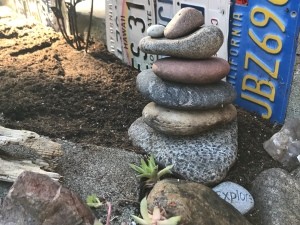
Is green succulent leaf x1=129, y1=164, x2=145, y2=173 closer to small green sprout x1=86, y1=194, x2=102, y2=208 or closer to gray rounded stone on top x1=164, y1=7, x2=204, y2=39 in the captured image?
small green sprout x1=86, y1=194, x2=102, y2=208

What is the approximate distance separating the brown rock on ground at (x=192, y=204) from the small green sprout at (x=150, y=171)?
0.25 m

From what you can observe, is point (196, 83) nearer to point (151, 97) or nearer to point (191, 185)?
point (151, 97)

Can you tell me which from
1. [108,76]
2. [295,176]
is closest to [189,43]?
[295,176]

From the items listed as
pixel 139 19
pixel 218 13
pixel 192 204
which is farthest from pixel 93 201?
pixel 139 19

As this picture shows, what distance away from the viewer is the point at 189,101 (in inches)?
101

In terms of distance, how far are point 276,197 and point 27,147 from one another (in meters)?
1.45

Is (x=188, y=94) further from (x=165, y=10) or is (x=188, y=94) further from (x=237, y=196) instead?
(x=165, y=10)

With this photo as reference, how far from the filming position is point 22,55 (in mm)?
4438

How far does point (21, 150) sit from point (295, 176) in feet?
5.40

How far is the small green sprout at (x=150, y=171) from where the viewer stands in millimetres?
2428

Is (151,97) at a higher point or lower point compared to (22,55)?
higher

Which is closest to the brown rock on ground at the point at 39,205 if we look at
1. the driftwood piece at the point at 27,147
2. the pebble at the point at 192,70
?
the driftwood piece at the point at 27,147

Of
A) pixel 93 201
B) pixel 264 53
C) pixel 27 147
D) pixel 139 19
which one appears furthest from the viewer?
pixel 139 19

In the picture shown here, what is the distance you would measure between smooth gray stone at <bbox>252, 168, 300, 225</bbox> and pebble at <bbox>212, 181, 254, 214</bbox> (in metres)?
0.08
